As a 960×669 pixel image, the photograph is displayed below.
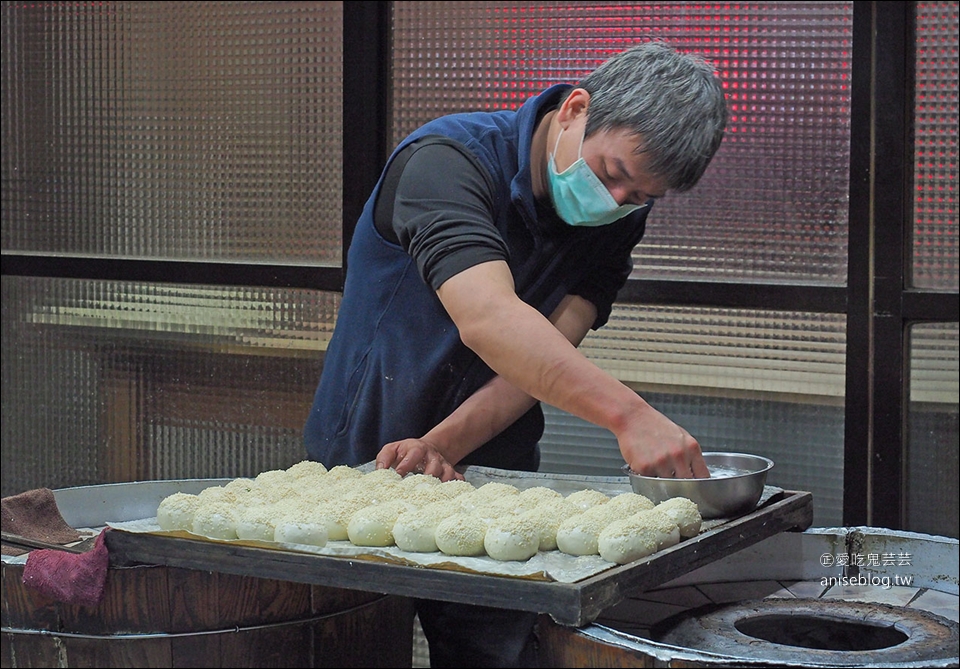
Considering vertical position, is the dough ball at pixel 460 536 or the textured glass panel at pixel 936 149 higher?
the textured glass panel at pixel 936 149

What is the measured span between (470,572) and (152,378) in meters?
2.68

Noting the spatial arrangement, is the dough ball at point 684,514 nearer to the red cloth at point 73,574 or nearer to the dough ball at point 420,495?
the dough ball at point 420,495

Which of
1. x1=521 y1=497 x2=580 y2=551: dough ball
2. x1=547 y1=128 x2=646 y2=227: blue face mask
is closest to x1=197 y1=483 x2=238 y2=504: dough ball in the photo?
x1=521 y1=497 x2=580 y2=551: dough ball

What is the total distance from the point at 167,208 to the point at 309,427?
1.72 metres

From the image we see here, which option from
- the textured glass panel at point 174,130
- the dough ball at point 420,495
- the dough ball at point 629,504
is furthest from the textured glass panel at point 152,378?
the dough ball at point 629,504

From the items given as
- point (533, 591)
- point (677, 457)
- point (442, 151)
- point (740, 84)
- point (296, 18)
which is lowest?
point (533, 591)

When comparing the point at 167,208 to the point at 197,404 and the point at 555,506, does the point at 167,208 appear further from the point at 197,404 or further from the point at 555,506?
the point at 555,506

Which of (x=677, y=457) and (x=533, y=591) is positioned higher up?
(x=677, y=457)

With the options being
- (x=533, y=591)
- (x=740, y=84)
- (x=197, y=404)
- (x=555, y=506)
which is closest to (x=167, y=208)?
(x=197, y=404)

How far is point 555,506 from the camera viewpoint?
1785 mm

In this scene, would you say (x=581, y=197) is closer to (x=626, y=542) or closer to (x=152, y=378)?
(x=626, y=542)

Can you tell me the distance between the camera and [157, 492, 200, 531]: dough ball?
174cm

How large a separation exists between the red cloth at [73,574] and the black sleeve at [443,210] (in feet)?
2.32

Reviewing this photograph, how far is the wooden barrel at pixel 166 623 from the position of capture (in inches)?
73.4
